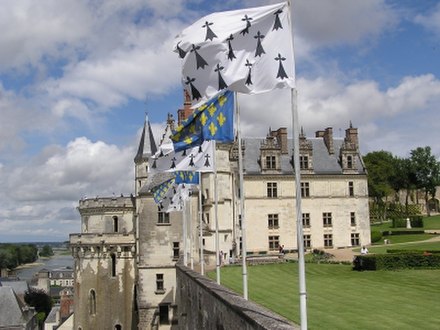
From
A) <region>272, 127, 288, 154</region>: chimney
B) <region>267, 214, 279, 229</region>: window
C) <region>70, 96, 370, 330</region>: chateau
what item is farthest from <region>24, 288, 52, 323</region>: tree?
<region>272, 127, 288, 154</region>: chimney

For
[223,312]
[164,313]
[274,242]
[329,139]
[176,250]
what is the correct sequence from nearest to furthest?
[223,312] < [164,313] < [176,250] < [274,242] < [329,139]

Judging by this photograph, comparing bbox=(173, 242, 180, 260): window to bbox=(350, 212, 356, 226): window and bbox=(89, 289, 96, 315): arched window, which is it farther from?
bbox=(350, 212, 356, 226): window

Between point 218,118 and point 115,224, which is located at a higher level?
point 218,118

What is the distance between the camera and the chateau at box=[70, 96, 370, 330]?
41.4 m

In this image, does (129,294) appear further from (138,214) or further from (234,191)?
(234,191)

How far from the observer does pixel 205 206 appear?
42688 millimetres

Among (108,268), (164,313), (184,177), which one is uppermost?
(184,177)

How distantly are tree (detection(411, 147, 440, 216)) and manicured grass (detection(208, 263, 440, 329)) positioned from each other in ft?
163

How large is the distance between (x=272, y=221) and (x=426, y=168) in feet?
126

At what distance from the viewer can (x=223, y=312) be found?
46.6 ft

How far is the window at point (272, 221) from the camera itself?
4922 cm

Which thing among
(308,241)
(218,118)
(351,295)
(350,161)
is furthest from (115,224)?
(218,118)

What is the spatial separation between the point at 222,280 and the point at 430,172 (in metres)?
58.9

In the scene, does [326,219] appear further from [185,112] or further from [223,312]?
[223,312]
